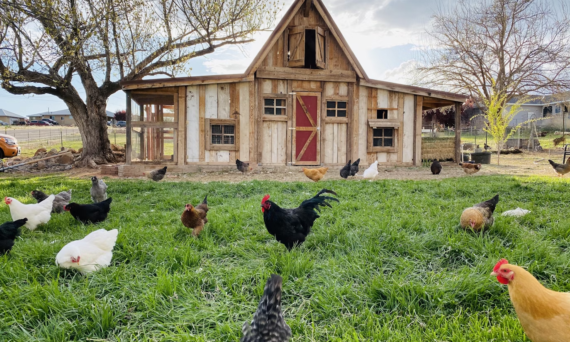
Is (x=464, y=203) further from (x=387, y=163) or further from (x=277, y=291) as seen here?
(x=387, y=163)

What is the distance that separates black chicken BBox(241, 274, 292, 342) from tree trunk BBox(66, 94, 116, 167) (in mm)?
13679

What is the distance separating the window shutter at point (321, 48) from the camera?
12.0 meters

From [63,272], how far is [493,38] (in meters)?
28.0

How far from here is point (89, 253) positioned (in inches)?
115

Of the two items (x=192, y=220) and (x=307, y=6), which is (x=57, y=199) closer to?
(x=192, y=220)

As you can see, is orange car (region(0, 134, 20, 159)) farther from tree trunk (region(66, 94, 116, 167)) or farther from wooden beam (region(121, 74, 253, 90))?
Result: wooden beam (region(121, 74, 253, 90))

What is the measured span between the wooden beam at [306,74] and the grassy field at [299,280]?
28.2 ft

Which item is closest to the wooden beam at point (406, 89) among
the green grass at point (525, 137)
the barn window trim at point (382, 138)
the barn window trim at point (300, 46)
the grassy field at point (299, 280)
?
the barn window trim at point (382, 138)

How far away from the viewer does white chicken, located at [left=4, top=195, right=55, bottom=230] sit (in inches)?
169

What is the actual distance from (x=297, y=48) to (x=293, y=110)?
7.44 feet

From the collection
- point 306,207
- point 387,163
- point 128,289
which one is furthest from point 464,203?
point 387,163

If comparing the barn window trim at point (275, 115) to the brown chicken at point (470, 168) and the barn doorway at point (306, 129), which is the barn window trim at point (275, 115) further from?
the brown chicken at point (470, 168)

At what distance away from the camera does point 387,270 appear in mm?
2896

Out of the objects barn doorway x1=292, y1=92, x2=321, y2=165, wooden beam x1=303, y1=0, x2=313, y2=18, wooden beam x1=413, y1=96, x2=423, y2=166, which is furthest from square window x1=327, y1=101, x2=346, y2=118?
wooden beam x1=303, y1=0, x2=313, y2=18
